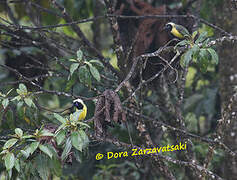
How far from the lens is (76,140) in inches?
71.3

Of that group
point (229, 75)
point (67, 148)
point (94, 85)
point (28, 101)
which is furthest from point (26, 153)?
point (229, 75)

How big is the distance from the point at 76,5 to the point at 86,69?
1966mm

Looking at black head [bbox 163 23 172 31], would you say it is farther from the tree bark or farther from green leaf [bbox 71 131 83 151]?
green leaf [bbox 71 131 83 151]

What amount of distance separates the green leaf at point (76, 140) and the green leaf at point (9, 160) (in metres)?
0.28

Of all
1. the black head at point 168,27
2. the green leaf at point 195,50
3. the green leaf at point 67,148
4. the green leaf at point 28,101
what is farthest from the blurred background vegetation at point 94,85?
the green leaf at point 195,50

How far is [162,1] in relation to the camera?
3.70 meters

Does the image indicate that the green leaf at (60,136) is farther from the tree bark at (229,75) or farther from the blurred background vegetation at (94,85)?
the tree bark at (229,75)

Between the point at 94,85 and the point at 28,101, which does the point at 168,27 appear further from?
the point at 28,101

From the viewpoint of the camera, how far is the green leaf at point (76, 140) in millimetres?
1795

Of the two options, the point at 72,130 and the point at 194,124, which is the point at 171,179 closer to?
the point at 72,130

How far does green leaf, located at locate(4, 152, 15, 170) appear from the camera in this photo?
179cm

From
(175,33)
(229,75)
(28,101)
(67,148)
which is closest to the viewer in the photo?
(67,148)

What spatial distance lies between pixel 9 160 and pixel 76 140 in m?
0.31

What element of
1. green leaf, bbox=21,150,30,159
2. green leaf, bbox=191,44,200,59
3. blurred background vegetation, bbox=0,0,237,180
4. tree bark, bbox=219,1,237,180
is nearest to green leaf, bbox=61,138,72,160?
green leaf, bbox=21,150,30,159
